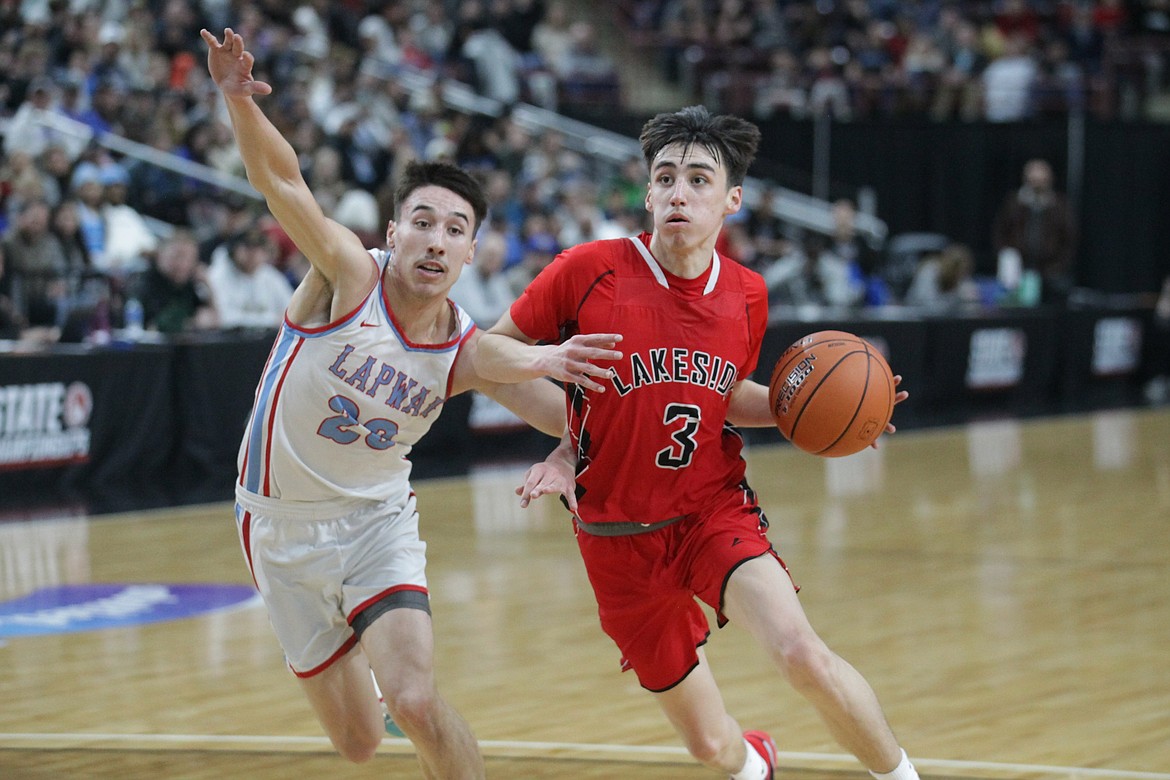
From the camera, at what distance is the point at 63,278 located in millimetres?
11602

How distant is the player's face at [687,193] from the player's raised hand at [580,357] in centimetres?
43

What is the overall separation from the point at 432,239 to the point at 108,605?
4137 mm

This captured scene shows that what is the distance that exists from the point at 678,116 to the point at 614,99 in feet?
54.2

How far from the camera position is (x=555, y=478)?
4461mm

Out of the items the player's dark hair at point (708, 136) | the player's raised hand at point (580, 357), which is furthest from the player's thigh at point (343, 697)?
the player's dark hair at point (708, 136)

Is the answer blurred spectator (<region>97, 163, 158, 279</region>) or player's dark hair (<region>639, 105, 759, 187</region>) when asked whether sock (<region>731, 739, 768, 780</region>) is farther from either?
blurred spectator (<region>97, 163, 158, 279</region>)

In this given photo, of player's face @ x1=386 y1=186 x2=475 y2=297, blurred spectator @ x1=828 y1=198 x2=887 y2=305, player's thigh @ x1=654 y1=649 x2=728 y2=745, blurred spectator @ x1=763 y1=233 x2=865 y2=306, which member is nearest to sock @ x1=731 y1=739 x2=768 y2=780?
player's thigh @ x1=654 y1=649 x2=728 y2=745

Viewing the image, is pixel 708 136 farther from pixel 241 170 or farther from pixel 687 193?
pixel 241 170

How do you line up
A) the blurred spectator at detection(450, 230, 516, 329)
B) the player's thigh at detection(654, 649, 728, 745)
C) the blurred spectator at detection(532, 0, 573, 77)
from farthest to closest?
1. the blurred spectator at detection(532, 0, 573, 77)
2. the blurred spectator at detection(450, 230, 516, 329)
3. the player's thigh at detection(654, 649, 728, 745)

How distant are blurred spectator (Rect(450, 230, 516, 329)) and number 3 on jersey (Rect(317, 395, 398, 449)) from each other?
8384 millimetres

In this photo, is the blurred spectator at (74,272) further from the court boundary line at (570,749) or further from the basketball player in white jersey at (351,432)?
the basketball player in white jersey at (351,432)

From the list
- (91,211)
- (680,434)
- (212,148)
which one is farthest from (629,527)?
(212,148)

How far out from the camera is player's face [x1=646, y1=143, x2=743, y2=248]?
181 inches

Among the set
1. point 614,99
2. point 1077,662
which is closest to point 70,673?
point 1077,662
